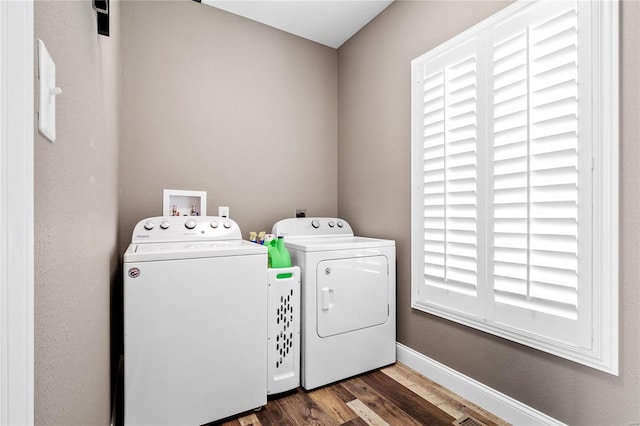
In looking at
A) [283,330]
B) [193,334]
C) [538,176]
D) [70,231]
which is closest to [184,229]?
[193,334]

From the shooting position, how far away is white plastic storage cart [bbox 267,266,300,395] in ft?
6.00

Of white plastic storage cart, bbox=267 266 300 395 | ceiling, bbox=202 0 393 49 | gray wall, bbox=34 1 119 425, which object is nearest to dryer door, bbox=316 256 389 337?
white plastic storage cart, bbox=267 266 300 395

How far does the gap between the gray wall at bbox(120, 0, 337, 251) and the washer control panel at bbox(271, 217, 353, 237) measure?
192 millimetres

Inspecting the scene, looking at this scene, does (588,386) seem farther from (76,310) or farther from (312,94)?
(312,94)

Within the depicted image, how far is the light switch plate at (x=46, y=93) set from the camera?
0.48m

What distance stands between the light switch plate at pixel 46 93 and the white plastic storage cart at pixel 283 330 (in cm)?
142

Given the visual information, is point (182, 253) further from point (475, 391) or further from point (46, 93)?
point (475, 391)

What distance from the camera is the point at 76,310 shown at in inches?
28.8

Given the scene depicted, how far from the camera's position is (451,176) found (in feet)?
6.12

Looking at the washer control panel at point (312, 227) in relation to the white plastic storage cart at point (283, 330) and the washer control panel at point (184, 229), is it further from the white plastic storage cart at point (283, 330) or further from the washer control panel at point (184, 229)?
the white plastic storage cart at point (283, 330)

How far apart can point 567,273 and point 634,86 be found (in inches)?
30.3

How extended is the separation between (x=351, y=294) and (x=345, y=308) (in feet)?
0.32
